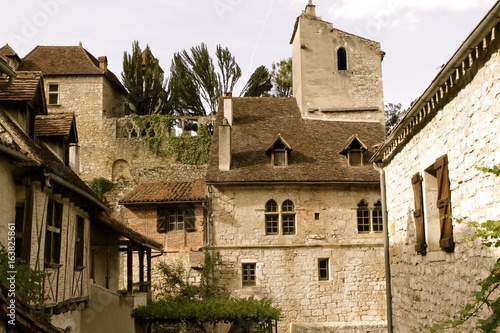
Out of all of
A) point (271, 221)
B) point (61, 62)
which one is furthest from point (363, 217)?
point (61, 62)

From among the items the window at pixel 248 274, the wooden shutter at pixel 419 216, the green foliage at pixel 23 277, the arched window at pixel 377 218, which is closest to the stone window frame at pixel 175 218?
the window at pixel 248 274

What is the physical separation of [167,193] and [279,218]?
6.25m

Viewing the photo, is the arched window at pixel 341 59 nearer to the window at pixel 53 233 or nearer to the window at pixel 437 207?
the window at pixel 53 233

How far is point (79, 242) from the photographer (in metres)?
15.2

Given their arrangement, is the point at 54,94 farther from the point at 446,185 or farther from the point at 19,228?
the point at 446,185

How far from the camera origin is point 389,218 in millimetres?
12773

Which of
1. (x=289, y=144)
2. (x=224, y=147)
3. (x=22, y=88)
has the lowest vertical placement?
(x=22, y=88)

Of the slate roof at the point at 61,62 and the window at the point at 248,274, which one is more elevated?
the slate roof at the point at 61,62

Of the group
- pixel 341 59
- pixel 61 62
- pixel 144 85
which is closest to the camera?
pixel 341 59

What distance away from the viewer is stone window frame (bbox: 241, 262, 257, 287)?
22234 millimetres

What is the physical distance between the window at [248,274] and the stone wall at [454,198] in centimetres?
1057

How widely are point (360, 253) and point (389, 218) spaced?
33.7ft

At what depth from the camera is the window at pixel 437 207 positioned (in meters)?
8.87

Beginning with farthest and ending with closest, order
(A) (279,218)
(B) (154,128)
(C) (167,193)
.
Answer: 1. (B) (154,128)
2. (C) (167,193)
3. (A) (279,218)
